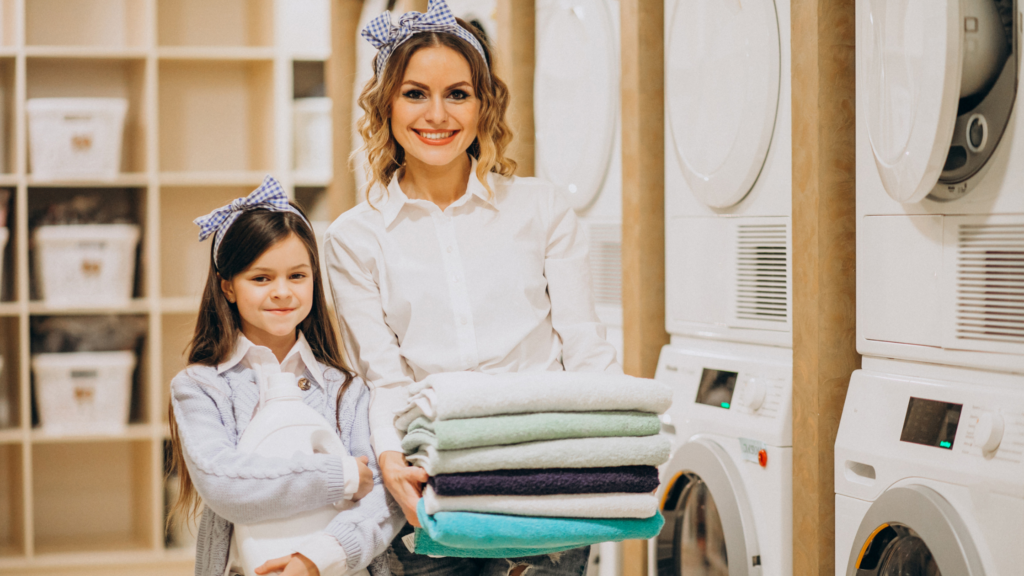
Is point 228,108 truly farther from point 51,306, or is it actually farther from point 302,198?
point 51,306

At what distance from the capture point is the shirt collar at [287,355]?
1.28 m

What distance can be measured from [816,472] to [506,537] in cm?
68

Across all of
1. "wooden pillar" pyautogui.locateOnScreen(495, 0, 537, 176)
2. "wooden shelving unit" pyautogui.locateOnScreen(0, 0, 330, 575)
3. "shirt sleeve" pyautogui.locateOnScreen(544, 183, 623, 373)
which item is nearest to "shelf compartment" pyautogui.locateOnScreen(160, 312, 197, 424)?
"wooden shelving unit" pyautogui.locateOnScreen(0, 0, 330, 575)

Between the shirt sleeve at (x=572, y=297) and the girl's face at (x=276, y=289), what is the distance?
14.0 inches

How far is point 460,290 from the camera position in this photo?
1.28 metres

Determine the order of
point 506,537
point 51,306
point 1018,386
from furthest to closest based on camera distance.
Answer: point 51,306 < point 1018,386 < point 506,537

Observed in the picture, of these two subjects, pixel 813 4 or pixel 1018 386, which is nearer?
pixel 1018 386

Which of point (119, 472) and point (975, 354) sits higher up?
point (975, 354)

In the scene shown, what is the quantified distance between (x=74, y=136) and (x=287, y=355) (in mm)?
2369

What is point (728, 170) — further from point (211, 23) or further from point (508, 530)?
point (211, 23)

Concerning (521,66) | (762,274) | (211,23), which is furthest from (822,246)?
(211,23)

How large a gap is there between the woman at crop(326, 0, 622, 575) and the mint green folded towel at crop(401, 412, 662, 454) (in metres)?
0.14

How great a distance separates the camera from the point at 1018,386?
121 centimetres

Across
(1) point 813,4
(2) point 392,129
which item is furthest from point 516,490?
(1) point 813,4
